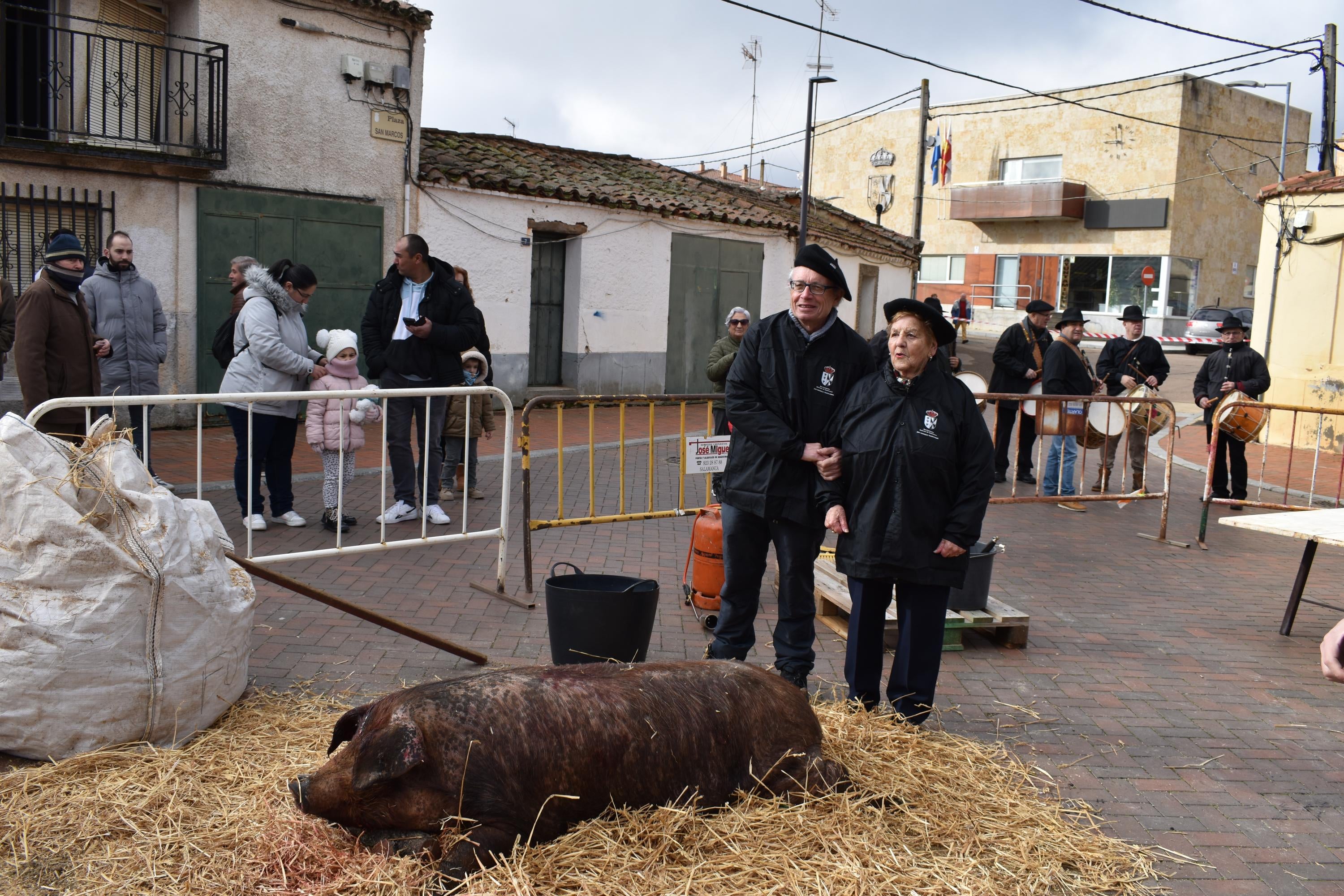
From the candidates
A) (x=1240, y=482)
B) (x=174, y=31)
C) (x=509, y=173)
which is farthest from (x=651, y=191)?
(x=1240, y=482)

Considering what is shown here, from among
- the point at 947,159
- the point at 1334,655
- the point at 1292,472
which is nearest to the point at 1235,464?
the point at 1292,472

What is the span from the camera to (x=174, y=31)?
12.5m

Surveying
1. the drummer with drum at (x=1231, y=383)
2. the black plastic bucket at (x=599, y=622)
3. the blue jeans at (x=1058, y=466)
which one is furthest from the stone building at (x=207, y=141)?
the drummer with drum at (x=1231, y=383)

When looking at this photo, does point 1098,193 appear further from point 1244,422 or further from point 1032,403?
point 1244,422

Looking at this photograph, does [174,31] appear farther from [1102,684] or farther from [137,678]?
Answer: [1102,684]

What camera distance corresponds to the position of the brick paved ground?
3881mm

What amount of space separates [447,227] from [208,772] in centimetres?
1215

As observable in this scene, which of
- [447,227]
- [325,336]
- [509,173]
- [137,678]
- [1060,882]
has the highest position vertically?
[509,173]

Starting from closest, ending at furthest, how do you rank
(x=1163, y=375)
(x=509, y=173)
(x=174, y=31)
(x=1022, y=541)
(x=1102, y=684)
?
1. (x=1102, y=684)
2. (x=1022, y=541)
3. (x=1163, y=375)
4. (x=174, y=31)
5. (x=509, y=173)

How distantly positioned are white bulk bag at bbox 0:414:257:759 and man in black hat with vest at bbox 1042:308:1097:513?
8.20 metres

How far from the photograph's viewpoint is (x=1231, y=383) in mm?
10711

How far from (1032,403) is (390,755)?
9093 mm

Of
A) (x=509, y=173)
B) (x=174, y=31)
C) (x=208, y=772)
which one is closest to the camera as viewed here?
(x=208, y=772)

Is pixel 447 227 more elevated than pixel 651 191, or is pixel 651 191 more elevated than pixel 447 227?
pixel 651 191
